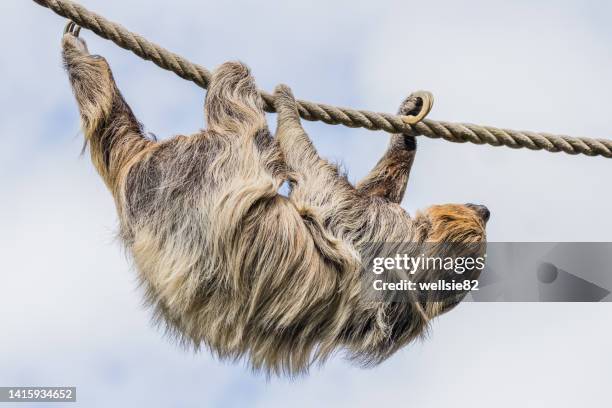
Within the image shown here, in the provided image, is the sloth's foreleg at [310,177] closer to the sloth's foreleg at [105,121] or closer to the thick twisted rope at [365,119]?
the thick twisted rope at [365,119]

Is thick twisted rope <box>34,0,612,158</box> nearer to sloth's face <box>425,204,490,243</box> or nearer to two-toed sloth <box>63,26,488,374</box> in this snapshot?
two-toed sloth <box>63,26,488,374</box>

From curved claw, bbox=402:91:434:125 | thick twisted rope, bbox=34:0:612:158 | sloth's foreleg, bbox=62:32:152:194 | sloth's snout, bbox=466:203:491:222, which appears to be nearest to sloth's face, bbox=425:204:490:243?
sloth's snout, bbox=466:203:491:222

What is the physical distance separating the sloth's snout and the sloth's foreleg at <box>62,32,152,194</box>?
2.65 metres

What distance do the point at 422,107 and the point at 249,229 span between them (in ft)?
6.18

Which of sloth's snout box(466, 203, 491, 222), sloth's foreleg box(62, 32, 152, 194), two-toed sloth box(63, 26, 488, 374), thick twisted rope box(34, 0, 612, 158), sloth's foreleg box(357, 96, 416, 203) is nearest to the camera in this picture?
two-toed sloth box(63, 26, 488, 374)

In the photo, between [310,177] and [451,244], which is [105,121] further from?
[451,244]

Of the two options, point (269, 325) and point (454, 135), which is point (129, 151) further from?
point (454, 135)

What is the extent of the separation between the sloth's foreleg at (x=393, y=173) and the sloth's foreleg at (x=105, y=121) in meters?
2.04

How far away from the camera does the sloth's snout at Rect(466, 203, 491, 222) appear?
30.2 feet

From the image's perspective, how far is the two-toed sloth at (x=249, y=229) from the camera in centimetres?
833

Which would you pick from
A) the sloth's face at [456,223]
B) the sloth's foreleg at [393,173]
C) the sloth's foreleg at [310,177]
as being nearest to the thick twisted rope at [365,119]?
the sloth's foreleg at [310,177]

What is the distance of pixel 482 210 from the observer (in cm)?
923

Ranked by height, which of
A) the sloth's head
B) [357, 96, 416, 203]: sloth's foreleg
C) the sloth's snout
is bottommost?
the sloth's head

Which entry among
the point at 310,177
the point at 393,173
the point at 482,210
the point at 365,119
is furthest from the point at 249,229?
the point at 482,210
